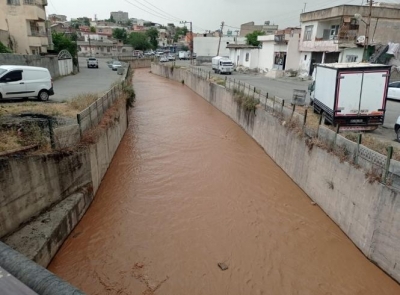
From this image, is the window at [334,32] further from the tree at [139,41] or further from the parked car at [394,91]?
the tree at [139,41]

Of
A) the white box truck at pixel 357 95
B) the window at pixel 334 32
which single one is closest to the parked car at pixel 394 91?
the white box truck at pixel 357 95

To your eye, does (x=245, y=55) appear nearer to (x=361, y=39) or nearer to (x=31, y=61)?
(x=361, y=39)

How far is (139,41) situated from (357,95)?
92.7 metres

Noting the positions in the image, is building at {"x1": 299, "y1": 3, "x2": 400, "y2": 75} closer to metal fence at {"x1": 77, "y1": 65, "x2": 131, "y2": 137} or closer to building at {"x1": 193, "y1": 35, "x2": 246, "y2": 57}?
metal fence at {"x1": 77, "y1": 65, "x2": 131, "y2": 137}

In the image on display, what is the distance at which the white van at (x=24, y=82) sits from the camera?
536 inches

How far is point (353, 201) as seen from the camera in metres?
8.48

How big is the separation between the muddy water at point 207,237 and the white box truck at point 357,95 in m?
3.43

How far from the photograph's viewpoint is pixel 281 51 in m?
37.0

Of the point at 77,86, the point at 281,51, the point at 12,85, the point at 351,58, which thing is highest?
the point at 281,51

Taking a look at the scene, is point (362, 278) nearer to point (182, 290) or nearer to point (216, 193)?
point (182, 290)

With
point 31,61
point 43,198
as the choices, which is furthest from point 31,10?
point 43,198

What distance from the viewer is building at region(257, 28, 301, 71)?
35.1m

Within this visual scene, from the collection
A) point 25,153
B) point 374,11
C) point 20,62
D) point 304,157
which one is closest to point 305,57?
point 374,11

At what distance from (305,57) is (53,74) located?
1026 inches
